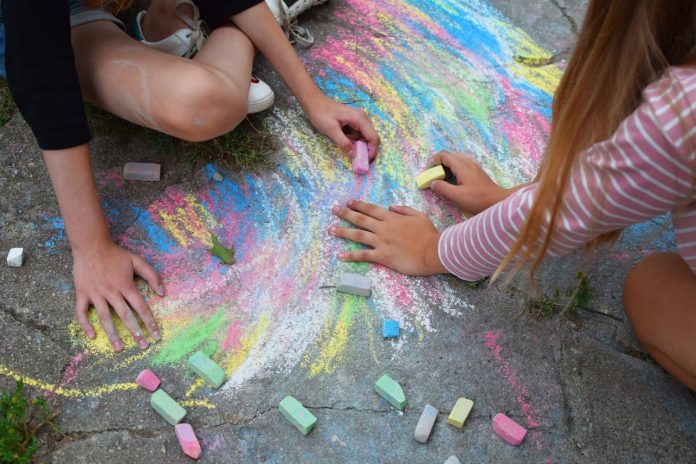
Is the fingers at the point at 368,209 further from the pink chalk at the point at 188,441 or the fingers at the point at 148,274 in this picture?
the pink chalk at the point at 188,441

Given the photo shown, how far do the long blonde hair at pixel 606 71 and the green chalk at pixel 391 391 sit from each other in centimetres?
52

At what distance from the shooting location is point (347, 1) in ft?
8.74

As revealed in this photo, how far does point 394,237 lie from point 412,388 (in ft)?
1.50

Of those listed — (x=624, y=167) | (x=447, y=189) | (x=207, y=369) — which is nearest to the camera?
(x=624, y=167)

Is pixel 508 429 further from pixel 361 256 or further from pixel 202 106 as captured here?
pixel 202 106

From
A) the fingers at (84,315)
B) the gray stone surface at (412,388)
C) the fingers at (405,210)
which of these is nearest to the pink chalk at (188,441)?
the gray stone surface at (412,388)

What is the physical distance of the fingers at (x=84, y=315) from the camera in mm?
1790

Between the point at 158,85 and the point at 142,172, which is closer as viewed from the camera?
the point at 158,85

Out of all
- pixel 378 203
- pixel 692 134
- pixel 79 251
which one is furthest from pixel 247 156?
pixel 692 134

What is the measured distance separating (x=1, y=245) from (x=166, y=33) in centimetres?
87

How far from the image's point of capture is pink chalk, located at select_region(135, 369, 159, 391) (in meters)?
1.71

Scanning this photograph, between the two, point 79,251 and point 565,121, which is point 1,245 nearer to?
point 79,251

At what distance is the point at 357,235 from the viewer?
6.53ft

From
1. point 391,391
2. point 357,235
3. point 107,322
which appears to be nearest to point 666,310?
point 391,391
